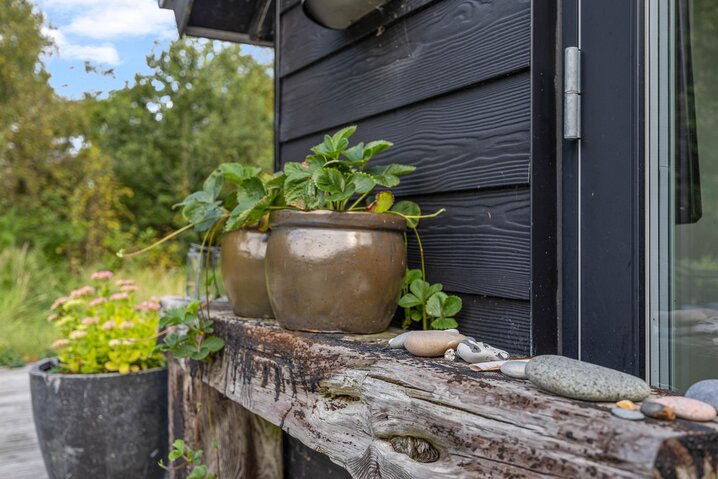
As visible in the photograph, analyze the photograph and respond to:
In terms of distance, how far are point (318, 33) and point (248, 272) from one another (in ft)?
2.56

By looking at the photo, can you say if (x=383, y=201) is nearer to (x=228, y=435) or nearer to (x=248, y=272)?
(x=248, y=272)

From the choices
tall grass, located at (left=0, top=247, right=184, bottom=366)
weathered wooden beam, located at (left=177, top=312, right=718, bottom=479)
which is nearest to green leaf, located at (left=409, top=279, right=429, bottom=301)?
weathered wooden beam, located at (left=177, top=312, right=718, bottom=479)

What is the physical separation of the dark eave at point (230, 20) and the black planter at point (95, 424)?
125 centimetres

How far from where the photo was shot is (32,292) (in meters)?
5.87

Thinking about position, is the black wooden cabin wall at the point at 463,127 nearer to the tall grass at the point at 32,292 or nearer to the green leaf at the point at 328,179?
the green leaf at the point at 328,179

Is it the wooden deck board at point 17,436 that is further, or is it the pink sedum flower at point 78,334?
the wooden deck board at point 17,436

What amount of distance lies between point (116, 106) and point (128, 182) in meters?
1.04

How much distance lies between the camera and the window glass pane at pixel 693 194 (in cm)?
89

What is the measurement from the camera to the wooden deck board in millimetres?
2410

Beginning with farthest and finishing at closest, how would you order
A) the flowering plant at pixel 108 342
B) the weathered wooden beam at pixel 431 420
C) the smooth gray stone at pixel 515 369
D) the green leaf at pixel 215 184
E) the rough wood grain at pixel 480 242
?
the flowering plant at pixel 108 342 < the green leaf at pixel 215 184 < the rough wood grain at pixel 480 242 < the smooth gray stone at pixel 515 369 < the weathered wooden beam at pixel 431 420

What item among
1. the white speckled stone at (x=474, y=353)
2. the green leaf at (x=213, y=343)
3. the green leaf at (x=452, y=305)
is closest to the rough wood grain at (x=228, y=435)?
the green leaf at (x=213, y=343)

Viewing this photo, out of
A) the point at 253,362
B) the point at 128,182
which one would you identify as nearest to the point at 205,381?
the point at 253,362

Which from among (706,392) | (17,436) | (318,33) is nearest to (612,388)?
(706,392)

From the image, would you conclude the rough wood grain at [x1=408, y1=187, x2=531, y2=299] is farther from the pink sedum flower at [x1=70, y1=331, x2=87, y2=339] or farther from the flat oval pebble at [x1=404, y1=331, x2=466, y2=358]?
the pink sedum flower at [x1=70, y1=331, x2=87, y2=339]
